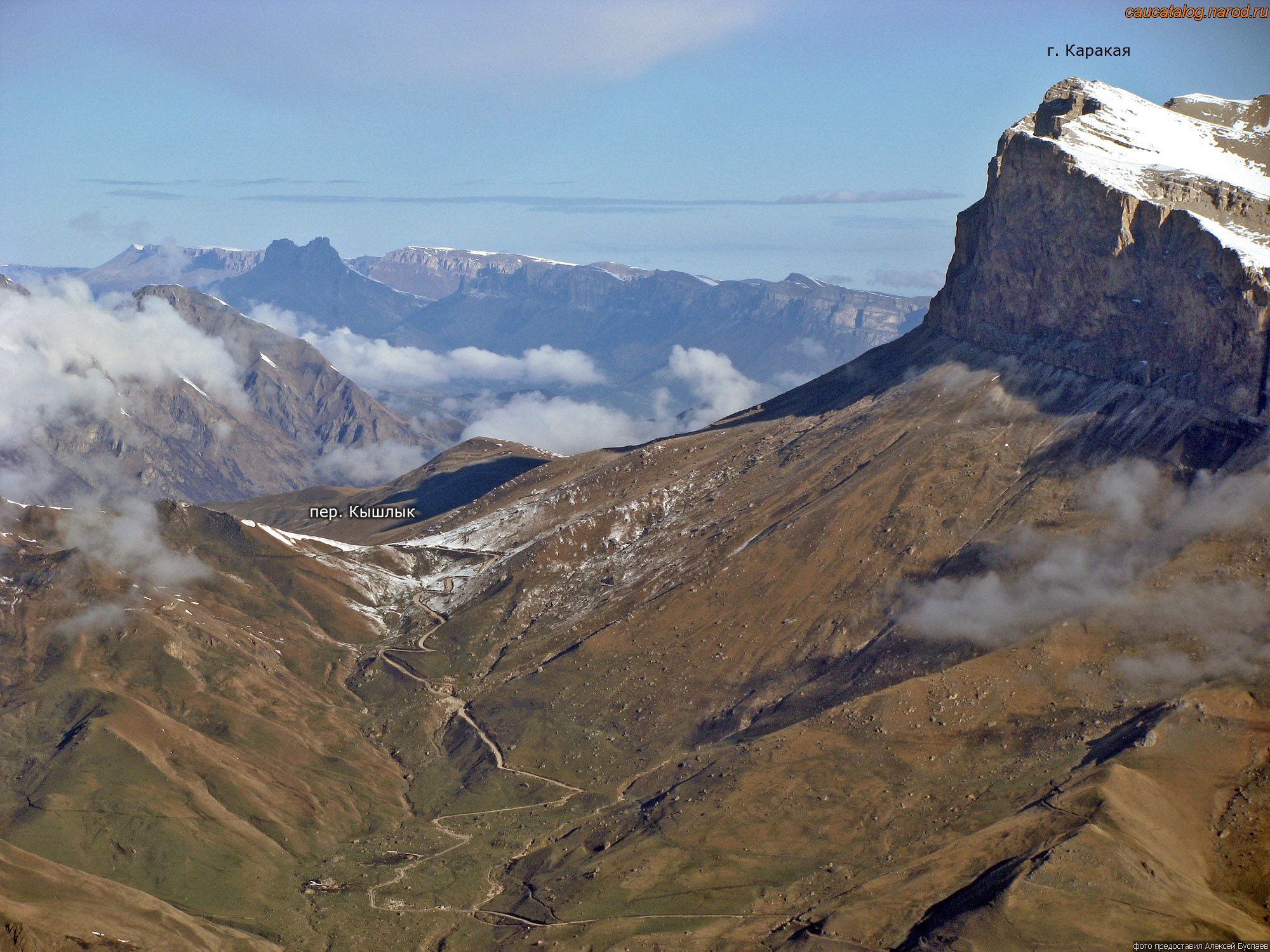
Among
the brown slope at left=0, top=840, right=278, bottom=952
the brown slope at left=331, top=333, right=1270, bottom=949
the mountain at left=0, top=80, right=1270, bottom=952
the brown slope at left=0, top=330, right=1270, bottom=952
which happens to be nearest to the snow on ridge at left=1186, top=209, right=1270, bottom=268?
the mountain at left=0, top=80, right=1270, bottom=952

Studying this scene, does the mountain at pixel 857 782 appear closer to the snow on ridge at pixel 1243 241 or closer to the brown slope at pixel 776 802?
the brown slope at pixel 776 802

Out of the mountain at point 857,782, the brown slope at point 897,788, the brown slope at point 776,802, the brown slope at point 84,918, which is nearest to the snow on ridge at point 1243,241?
the mountain at point 857,782

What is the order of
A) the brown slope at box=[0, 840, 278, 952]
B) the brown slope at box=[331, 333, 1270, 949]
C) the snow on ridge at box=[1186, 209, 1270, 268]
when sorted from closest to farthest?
1. the brown slope at box=[0, 840, 278, 952]
2. the brown slope at box=[331, 333, 1270, 949]
3. the snow on ridge at box=[1186, 209, 1270, 268]

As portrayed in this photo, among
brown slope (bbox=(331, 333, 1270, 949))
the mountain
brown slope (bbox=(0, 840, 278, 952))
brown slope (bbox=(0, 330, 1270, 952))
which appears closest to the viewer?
brown slope (bbox=(0, 840, 278, 952))

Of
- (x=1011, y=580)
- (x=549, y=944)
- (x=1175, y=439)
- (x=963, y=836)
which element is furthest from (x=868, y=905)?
(x=1175, y=439)

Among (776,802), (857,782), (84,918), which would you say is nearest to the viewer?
(84,918)

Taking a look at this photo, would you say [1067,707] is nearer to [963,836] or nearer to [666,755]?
[963,836]

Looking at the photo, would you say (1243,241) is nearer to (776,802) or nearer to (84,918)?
(776,802)

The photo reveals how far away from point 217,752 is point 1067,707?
12239cm

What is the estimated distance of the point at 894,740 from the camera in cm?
15962

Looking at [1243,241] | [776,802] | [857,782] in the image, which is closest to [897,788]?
[857,782]

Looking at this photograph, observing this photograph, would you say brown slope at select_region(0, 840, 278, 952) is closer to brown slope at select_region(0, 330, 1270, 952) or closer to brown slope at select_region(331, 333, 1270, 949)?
brown slope at select_region(0, 330, 1270, 952)

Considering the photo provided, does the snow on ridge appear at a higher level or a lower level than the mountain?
higher

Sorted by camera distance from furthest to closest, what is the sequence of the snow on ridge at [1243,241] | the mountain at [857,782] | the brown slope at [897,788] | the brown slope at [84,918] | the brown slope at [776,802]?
the snow on ridge at [1243,241] → the mountain at [857,782] → the brown slope at [776,802] → the brown slope at [897,788] → the brown slope at [84,918]
